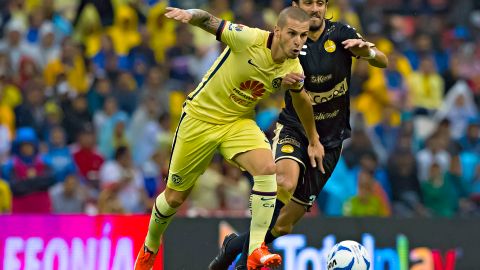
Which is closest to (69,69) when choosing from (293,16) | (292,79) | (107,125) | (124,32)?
(107,125)

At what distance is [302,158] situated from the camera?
37.8ft

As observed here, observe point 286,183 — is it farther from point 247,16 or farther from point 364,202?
point 247,16

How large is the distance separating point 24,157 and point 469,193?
643cm

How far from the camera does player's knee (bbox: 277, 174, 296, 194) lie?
11312 mm

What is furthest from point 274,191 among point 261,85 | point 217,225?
point 217,225

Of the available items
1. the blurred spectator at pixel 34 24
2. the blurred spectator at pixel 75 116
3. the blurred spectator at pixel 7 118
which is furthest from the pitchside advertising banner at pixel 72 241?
the blurred spectator at pixel 34 24

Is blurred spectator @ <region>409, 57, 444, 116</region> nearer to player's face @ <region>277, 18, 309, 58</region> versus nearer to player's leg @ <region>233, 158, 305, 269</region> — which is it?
player's leg @ <region>233, 158, 305, 269</region>

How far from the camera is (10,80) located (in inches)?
706

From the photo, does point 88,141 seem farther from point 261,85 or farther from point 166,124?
point 261,85

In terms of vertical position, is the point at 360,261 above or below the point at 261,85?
below

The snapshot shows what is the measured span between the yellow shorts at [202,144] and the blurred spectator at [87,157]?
596 centimetres

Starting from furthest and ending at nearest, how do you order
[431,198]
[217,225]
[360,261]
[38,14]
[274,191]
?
[38,14], [431,198], [217,225], [274,191], [360,261]

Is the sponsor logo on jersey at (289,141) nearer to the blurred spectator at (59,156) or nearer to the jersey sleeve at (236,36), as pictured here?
the jersey sleeve at (236,36)

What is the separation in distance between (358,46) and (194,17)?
5.31 feet
